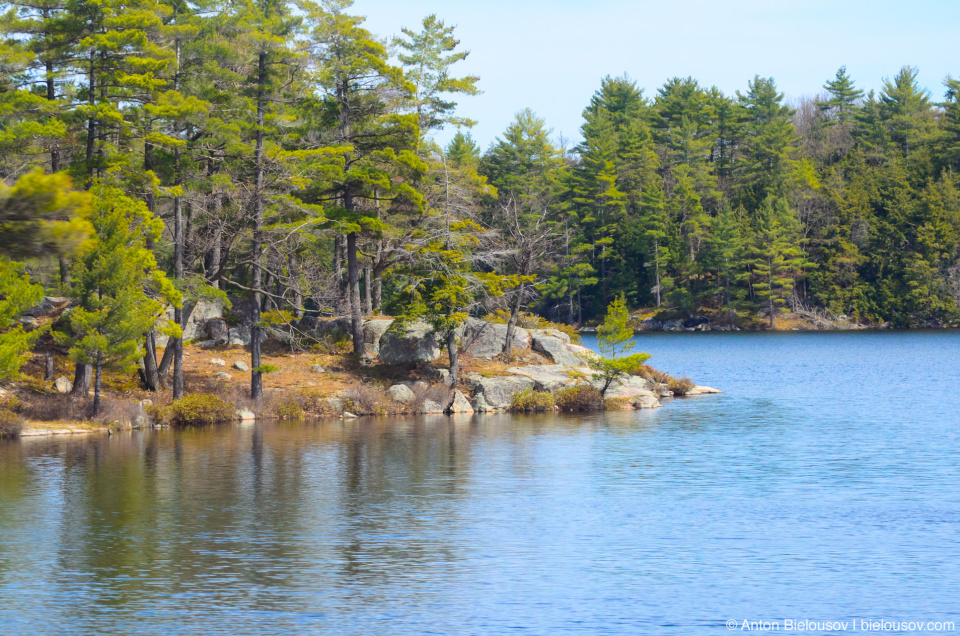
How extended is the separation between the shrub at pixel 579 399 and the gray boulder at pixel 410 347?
717 centimetres

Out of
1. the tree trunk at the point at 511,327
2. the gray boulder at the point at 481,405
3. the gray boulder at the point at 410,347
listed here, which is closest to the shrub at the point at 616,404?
the gray boulder at the point at 481,405

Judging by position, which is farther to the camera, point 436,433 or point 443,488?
point 436,433

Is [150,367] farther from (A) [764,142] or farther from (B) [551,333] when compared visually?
(A) [764,142]

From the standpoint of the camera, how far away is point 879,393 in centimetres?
4769

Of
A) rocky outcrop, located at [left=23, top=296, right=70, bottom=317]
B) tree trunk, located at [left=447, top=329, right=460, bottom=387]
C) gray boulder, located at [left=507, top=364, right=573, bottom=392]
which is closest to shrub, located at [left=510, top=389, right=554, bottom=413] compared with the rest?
gray boulder, located at [left=507, top=364, right=573, bottom=392]

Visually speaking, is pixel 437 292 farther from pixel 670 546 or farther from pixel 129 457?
pixel 670 546

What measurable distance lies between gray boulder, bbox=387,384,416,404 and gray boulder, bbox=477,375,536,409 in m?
3.44

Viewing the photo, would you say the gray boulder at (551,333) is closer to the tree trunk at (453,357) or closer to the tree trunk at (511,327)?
the tree trunk at (511,327)

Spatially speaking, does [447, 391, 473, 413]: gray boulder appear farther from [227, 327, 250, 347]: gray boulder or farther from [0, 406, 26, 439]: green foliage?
[0, 406, 26, 439]: green foliage

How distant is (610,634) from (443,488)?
11.5 meters

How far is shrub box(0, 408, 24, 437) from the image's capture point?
33812mm

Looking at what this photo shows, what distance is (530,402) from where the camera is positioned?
44.1m

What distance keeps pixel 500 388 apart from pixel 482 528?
2477 cm

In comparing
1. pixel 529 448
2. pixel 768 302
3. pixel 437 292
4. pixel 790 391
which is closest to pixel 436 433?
pixel 529 448
